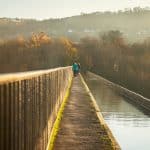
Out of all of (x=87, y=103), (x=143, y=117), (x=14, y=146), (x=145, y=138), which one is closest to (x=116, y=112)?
(x=143, y=117)

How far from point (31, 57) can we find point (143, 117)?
110 m

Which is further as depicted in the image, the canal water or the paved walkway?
the canal water

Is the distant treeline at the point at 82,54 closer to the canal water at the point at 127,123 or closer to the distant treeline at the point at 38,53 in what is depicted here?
the distant treeline at the point at 38,53

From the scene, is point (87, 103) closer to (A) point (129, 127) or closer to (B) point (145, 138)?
(A) point (129, 127)

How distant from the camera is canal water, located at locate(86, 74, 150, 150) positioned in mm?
18703

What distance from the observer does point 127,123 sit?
2430cm

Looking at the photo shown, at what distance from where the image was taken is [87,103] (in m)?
25.2

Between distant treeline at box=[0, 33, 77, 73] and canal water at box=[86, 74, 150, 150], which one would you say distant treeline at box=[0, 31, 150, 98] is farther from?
canal water at box=[86, 74, 150, 150]

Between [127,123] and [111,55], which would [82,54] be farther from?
[127,123]

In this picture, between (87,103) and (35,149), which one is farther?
(87,103)

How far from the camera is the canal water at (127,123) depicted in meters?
18.7

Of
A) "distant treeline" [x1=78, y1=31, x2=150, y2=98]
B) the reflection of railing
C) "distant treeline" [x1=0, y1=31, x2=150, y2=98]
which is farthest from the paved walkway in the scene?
"distant treeline" [x1=0, y1=31, x2=150, y2=98]

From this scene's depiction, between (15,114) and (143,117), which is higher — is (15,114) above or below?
above

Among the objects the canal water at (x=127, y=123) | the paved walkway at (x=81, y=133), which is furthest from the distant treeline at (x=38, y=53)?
the paved walkway at (x=81, y=133)
